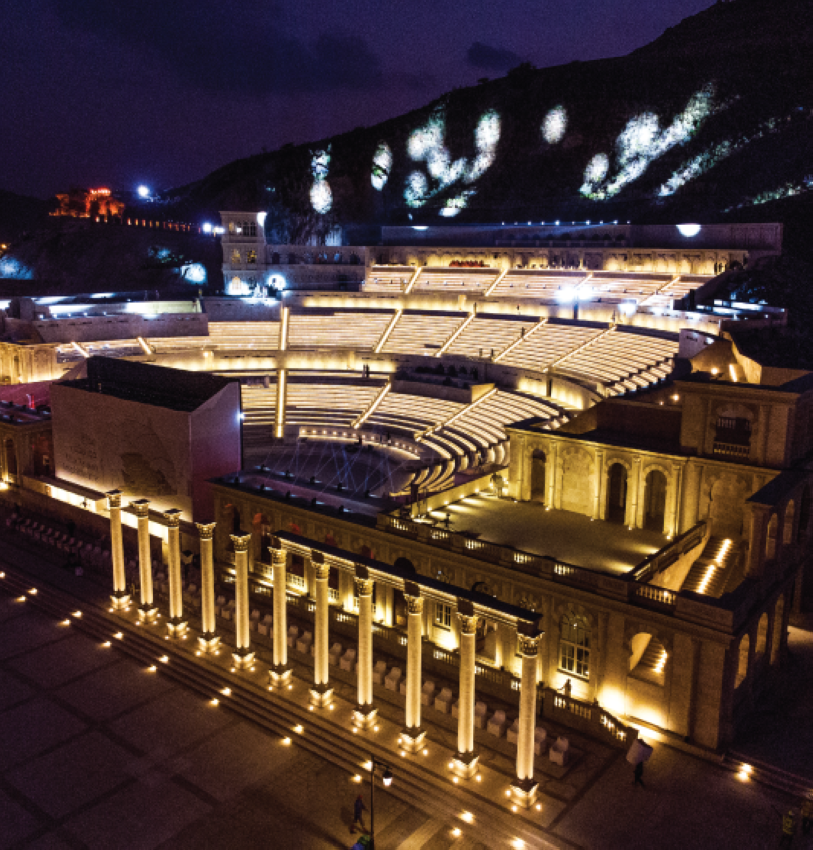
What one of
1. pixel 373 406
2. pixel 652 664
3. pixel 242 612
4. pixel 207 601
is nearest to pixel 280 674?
pixel 242 612

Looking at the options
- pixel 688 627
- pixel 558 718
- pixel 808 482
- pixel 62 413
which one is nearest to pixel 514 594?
pixel 558 718

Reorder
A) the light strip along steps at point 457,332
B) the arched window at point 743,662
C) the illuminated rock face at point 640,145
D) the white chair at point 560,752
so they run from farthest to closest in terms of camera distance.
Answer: the illuminated rock face at point 640,145 → the light strip along steps at point 457,332 → the arched window at point 743,662 → the white chair at point 560,752

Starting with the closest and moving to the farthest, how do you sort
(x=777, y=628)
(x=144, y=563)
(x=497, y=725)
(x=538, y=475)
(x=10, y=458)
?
(x=497, y=725) < (x=777, y=628) < (x=144, y=563) < (x=538, y=475) < (x=10, y=458)

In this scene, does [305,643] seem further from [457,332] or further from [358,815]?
[457,332]

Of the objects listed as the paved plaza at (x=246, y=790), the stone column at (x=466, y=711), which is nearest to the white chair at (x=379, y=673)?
the paved plaza at (x=246, y=790)

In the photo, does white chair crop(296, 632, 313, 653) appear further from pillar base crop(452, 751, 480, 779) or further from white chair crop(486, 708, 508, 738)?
pillar base crop(452, 751, 480, 779)

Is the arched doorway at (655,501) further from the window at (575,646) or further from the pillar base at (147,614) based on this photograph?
the pillar base at (147,614)
